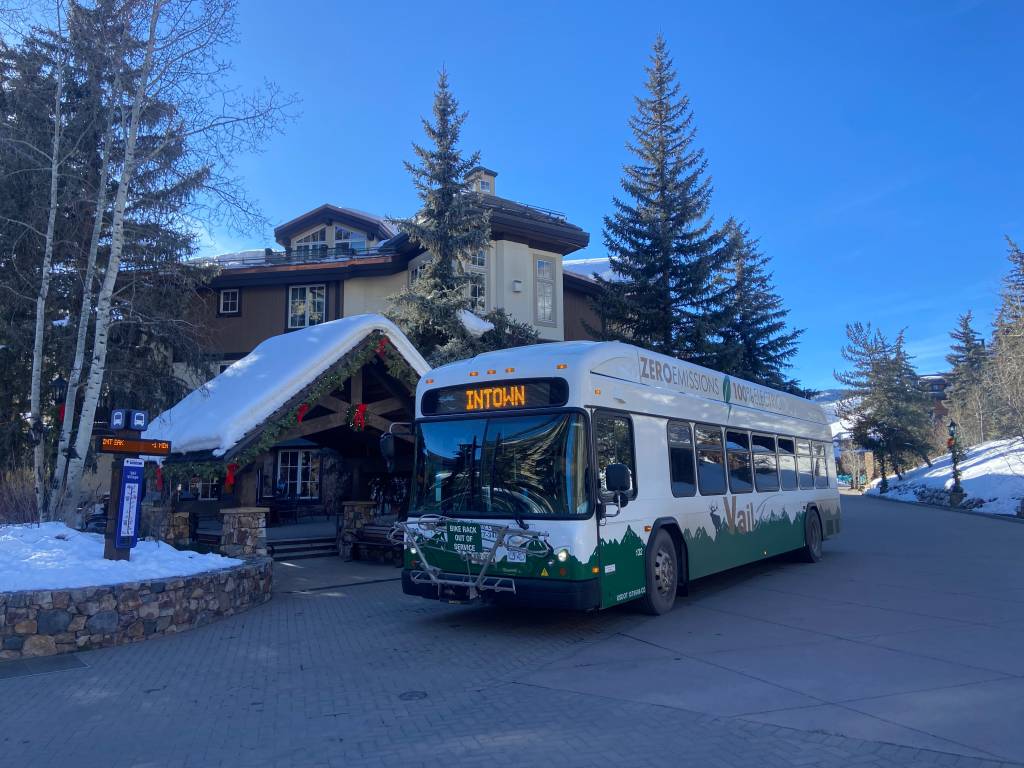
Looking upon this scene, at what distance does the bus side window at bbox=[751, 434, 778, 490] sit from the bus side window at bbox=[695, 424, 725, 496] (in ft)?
4.70

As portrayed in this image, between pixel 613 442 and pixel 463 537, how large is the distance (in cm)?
196

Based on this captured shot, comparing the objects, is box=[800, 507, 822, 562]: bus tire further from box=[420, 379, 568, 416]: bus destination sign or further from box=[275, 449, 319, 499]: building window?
box=[275, 449, 319, 499]: building window

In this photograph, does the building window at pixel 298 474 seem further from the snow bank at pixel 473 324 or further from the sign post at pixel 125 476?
the sign post at pixel 125 476

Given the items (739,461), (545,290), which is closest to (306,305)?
(545,290)

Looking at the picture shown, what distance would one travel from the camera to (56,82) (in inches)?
487

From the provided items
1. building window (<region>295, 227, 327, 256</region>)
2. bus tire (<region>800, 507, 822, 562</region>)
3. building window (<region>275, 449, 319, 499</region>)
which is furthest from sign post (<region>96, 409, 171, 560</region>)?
building window (<region>295, 227, 327, 256</region>)

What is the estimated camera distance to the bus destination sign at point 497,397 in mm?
7852

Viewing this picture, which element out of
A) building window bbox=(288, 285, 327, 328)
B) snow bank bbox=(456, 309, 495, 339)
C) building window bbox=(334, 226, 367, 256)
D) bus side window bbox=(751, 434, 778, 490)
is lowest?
bus side window bbox=(751, 434, 778, 490)

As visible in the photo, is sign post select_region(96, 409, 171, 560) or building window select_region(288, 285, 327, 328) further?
building window select_region(288, 285, 327, 328)

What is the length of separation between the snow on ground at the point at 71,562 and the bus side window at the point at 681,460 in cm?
604

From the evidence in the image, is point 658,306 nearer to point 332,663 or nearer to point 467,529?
point 467,529

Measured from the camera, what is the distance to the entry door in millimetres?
7641

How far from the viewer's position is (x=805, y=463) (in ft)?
47.0

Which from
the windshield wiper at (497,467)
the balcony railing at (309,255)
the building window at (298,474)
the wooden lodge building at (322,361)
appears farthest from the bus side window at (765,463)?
the building window at (298,474)
